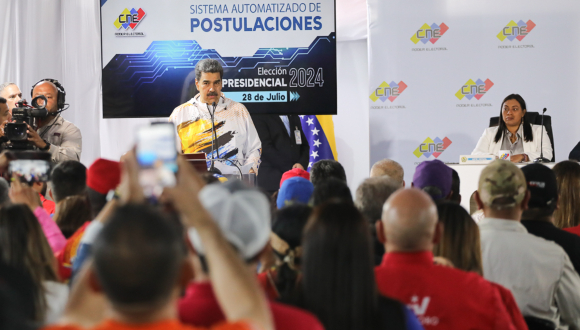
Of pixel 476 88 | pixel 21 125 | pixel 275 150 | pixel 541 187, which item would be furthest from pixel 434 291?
pixel 275 150

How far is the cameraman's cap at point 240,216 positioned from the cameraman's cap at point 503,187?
1.42 meters

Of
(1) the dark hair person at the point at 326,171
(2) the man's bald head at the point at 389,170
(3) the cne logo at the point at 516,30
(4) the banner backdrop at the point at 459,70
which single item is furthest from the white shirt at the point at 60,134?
(3) the cne logo at the point at 516,30

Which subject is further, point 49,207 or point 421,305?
point 49,207

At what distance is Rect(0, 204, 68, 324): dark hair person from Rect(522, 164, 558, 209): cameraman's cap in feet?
6.28

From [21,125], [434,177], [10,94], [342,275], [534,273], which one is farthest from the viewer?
[10,94]

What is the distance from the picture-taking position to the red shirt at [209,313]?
3.71 ft

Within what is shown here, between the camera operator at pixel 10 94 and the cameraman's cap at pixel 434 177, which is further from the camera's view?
the camera operator at pixel 10 94

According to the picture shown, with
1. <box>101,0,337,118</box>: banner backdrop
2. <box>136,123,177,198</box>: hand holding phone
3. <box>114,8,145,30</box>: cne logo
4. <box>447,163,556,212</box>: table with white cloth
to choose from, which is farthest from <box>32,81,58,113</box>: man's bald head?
<box>136,123,177,198</box>: hand holding phone

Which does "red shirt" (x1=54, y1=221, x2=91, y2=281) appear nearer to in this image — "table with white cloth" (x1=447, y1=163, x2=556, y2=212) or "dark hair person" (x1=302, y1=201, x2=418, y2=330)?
"dark hair person" (x1=302, y1=201, x2=418, y2=330)

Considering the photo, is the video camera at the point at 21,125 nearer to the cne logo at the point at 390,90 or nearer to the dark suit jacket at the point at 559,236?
the dark suit jacket at the point at 559,236

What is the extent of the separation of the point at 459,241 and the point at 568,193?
4.80ft

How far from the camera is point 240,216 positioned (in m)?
1.11

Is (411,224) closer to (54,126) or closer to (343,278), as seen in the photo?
(343,278)

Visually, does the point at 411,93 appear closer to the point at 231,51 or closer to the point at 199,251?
the point at 231,51
